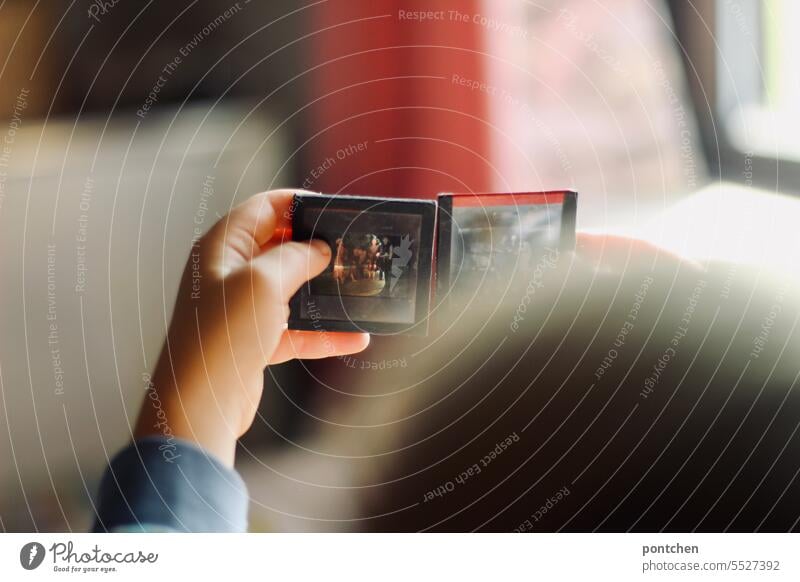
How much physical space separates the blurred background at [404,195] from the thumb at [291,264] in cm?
5

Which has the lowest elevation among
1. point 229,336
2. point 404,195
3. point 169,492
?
point 169,492

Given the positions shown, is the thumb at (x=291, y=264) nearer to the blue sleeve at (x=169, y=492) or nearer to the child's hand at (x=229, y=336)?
the child's hand at (x=229, y=336)

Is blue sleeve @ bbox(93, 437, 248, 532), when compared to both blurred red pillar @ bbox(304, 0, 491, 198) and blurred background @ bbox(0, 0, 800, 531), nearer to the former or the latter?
blurred background @ bbox(0, 0, 800, 531)

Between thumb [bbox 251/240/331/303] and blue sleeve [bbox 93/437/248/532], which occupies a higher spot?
thumb [bbox 251/240/331/303]

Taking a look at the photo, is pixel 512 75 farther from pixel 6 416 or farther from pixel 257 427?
pixel 6 416

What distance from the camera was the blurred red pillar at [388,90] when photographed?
0.56 metres

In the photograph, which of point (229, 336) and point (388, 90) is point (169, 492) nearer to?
point (229, 336)

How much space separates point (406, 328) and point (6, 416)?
32 centimetres

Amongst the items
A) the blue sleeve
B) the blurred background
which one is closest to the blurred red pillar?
the blurred background

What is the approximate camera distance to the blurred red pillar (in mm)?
562

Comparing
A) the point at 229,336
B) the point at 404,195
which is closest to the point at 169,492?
the point at 229,336

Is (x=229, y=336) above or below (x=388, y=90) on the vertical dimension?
below

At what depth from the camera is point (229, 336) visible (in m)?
0.57

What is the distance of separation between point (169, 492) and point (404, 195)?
11.6 inches
